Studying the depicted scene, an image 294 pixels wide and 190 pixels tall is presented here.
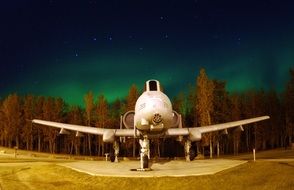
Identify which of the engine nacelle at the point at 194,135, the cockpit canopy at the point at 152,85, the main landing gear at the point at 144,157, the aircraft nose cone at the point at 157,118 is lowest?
the main landing gear at the point at 144,157

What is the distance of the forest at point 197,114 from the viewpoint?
269 ft

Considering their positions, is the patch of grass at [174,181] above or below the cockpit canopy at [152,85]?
below

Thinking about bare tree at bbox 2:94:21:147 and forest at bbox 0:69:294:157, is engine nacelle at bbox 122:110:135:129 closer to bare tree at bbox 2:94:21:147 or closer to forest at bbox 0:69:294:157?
forest at bbox 0:69:294:157

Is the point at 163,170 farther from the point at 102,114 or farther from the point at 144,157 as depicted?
the point at 102,114

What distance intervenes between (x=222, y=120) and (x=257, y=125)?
9569 mm

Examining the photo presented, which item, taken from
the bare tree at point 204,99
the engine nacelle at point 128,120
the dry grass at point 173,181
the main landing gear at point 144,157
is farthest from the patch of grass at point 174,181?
the bare tree at point 204,99

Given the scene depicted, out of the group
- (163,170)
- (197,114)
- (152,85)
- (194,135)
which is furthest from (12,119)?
(163,170)

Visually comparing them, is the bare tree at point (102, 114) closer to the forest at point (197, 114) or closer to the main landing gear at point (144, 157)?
the forest at point (197, 114)

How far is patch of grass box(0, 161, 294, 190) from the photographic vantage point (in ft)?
63.7

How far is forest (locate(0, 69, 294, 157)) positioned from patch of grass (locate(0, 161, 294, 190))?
51.1 m

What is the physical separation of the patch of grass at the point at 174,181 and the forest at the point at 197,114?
5107 cm

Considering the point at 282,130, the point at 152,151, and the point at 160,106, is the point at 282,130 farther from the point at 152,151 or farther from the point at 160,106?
the point at 160,106

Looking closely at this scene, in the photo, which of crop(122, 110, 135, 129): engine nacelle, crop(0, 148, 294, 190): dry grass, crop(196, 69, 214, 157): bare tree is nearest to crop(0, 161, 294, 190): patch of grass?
crop(0, 148, 294, 190): dry grass

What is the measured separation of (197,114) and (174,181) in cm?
6810
